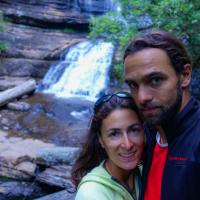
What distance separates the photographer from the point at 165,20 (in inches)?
284

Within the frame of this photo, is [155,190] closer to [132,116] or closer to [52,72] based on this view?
[132,116]

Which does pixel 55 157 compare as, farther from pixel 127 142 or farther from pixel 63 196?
pixel 127 142

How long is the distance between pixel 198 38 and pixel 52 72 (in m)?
8.49

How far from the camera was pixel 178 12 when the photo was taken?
276 inches

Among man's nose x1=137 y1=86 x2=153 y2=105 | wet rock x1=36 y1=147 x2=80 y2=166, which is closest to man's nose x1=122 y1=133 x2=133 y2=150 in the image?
man's nose x1=137 y1=86 x2=153 y2=105

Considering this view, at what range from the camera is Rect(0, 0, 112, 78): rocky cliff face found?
1475 cm

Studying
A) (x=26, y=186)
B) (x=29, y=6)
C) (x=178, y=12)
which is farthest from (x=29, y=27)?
(x=26, y=186)

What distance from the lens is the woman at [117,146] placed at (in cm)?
177

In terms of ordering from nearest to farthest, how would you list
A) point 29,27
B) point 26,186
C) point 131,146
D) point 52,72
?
point 131,146 < point 26,186 < point 52,72 < point 29,27

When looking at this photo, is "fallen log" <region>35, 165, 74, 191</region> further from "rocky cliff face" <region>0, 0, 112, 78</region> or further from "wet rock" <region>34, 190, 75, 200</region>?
"rocky cliff face" <region>0, 0, 112, 78</region>

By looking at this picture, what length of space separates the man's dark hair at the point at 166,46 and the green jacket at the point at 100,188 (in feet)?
2.06

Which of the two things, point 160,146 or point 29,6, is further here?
point 29,6

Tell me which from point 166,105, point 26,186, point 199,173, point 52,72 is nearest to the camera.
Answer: point 199,173

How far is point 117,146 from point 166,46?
0.63 m
